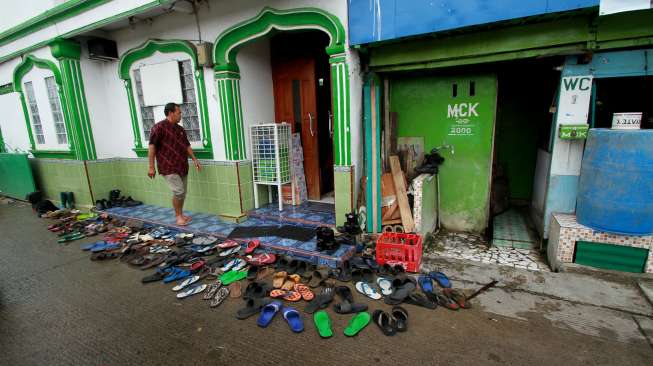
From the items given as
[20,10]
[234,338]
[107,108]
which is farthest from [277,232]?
[20,10]

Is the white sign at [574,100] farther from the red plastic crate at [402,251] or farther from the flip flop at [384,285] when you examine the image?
the flip flop at [384,285]

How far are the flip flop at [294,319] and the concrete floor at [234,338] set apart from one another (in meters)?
0.05

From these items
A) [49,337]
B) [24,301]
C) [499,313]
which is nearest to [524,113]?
[499,313]

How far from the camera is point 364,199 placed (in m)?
4.77

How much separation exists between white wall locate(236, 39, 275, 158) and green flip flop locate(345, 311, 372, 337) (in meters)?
3.82

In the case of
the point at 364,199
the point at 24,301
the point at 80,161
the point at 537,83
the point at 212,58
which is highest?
the point at 212,58

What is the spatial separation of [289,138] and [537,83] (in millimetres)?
4537

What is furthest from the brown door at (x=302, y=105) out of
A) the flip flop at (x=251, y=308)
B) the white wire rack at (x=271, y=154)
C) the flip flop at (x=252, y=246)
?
the flip flop at (x=251, y=308)

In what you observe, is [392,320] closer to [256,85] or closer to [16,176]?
[256,85]

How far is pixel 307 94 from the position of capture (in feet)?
19.1

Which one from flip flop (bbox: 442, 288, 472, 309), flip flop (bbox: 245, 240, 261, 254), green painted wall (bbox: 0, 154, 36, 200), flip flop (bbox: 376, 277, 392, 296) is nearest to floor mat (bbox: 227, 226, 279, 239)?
flip flop (bbox: 245, 240, 261, 254)

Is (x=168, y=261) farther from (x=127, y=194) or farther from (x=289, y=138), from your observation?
(x=127, y=194)

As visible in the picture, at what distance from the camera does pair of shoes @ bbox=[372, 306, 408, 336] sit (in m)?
2.86

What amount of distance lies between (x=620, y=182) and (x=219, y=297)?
458cm
